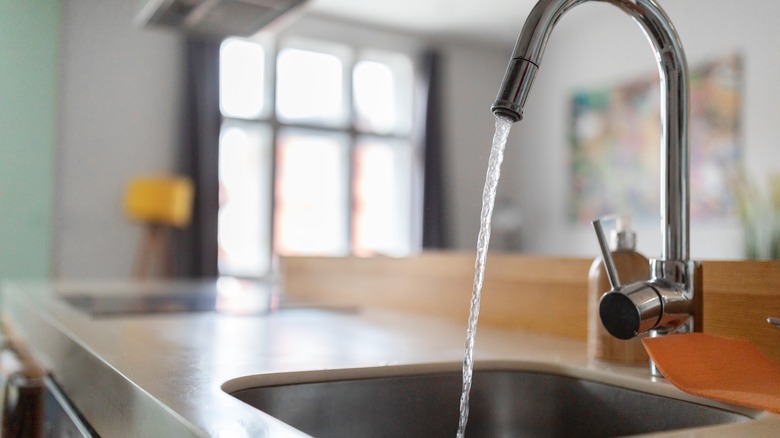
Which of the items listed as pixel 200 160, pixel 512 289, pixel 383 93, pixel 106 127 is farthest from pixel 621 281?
pixel 383 93

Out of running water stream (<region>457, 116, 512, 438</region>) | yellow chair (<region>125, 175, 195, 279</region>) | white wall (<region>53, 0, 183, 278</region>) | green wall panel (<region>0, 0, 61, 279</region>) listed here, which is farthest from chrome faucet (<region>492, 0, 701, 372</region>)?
white wall (<region>53, 0, 183, 278</region>)

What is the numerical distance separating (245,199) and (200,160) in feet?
2.03

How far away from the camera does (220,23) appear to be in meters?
1.90

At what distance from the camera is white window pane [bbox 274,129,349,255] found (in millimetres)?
5977

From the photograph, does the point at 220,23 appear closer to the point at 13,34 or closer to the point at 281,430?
the point at 13,34

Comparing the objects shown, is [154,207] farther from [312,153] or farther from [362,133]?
[362,133]

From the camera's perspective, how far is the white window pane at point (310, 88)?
5922 mm

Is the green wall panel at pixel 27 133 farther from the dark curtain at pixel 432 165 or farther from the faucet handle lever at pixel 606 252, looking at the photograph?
the dark curtain at pixel 432 165

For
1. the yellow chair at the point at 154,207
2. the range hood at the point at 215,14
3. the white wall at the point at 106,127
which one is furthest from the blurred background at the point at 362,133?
the range hood at the point at 215,14

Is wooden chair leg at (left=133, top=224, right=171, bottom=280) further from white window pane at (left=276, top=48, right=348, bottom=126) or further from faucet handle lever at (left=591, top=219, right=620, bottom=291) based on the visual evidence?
faucet handle lever at (left=591, top=219, right=620, bottom=291)

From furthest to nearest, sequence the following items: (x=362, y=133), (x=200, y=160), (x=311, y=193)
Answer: (x=362, y=133) < (x=311, y=193) < (x=200, y=160)

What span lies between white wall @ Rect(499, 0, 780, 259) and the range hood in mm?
2957

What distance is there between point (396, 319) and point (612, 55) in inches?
200

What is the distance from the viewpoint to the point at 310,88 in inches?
240
